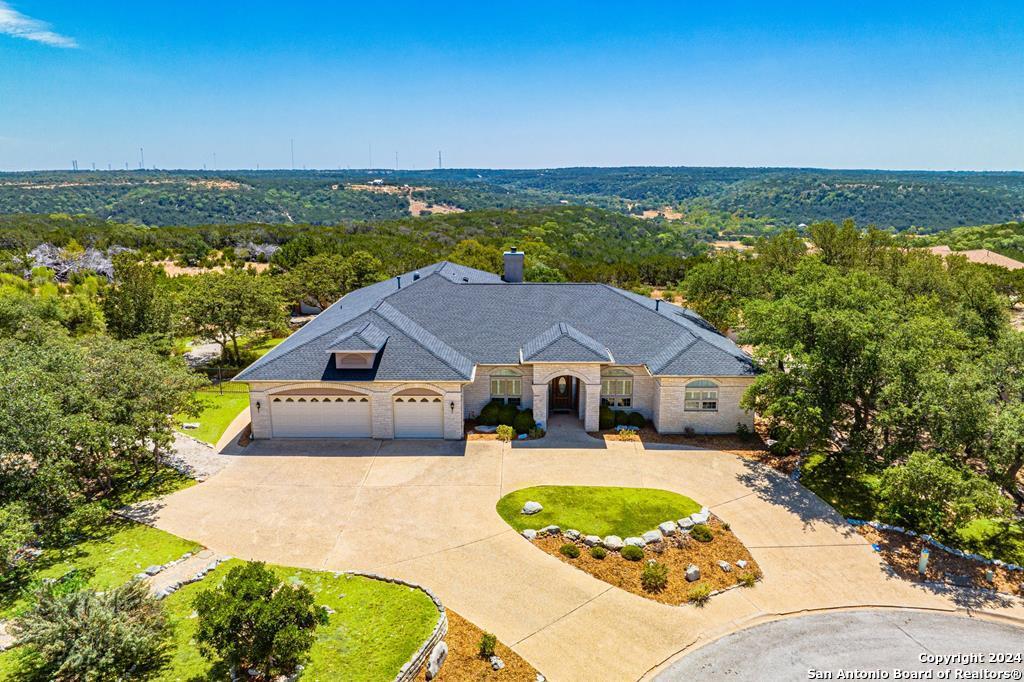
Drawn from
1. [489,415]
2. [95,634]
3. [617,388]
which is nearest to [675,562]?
[617,388]

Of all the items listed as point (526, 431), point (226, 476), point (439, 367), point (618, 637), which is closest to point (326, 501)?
point (226, 476)

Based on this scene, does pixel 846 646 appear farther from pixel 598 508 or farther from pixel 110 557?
pixel 110 557

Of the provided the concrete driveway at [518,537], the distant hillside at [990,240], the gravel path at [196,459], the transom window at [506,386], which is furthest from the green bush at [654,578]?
the distant hillside at [990,240]

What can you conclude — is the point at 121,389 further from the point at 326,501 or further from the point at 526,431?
the point at 526,431

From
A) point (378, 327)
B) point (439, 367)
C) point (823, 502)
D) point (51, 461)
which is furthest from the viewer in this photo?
point (378, 327)

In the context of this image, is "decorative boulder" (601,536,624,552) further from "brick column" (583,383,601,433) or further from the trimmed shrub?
"brick column" (583,383,601,433)
